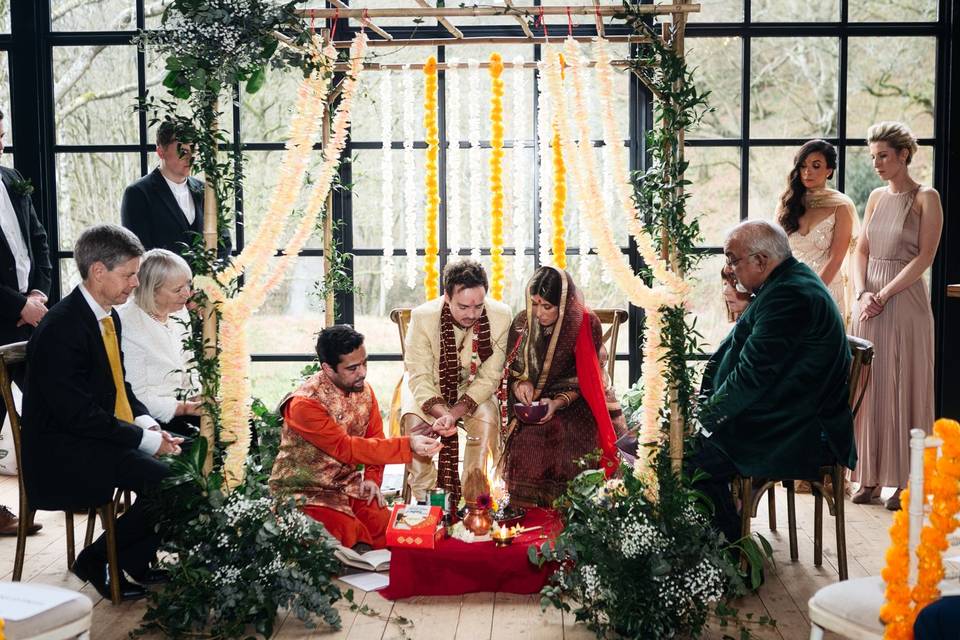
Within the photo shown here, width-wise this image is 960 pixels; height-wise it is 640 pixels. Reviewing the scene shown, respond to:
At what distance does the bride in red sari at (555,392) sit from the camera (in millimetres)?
4465

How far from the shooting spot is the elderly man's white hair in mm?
3973

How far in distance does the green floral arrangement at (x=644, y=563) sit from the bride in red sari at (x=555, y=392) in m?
0.94

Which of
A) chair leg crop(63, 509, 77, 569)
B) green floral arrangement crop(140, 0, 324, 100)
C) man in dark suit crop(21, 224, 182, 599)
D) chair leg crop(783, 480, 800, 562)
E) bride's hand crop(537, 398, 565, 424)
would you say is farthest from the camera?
bride's hand crop(537, 398, 565, 424)

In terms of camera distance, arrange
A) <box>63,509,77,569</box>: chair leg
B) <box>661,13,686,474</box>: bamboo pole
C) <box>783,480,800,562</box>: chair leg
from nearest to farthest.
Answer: <box>661,13,686,474</box>: bamboo pole
<box>63,509,77,569</box>: chair leg
<box>783,480,800,562</box>: chair leg

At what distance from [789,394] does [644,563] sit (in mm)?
939

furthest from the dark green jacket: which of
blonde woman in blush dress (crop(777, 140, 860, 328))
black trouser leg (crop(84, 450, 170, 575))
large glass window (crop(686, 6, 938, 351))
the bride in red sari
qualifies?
large glass window (crop(686, 6, 938, 351))

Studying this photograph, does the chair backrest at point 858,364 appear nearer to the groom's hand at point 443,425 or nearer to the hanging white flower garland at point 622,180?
the hanging white flower garland at point 622,180

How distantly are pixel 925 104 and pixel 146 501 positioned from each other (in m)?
4.56

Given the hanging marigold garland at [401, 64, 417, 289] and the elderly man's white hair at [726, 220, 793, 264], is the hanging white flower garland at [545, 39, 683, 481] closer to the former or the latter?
the elderly man's white hair at [726, 220, 793, 264]

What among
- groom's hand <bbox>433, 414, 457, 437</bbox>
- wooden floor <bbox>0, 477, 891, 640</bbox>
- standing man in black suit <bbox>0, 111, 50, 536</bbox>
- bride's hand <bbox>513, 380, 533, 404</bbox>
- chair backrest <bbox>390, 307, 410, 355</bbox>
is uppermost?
standing man in black suit <bbox>0, 111, 50, 536</bbox>

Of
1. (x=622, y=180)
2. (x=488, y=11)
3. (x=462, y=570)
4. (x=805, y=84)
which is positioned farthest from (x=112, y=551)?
(x=805, y=84)

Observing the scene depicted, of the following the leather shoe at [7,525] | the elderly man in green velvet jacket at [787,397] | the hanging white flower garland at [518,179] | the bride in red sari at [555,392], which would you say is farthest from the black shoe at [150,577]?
the hanging white flower garland at [518,179]

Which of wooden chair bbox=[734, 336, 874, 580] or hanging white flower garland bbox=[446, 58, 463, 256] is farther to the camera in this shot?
hanging white flower garland bbox=[446, 58, 463, 256]

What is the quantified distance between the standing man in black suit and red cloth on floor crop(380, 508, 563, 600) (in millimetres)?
2204
